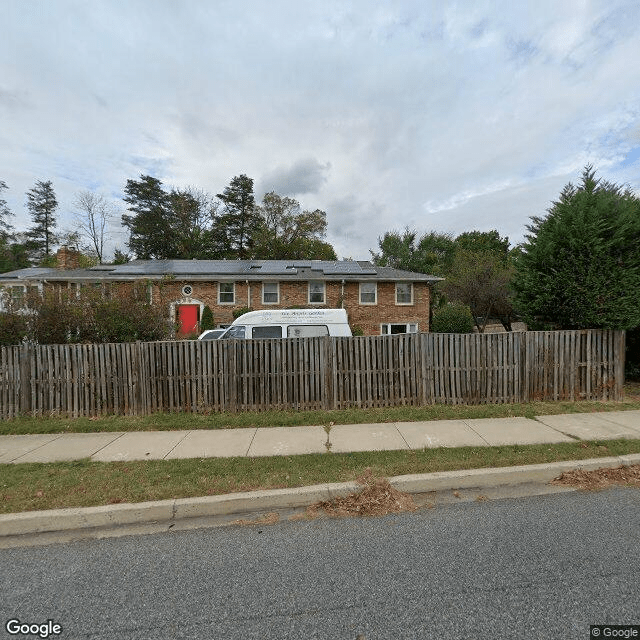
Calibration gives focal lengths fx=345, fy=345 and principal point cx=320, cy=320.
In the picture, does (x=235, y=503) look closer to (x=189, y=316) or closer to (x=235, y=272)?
(x=189, y=316)

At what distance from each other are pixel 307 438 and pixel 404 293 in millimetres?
15050

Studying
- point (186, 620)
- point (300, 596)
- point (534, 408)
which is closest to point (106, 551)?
point (186, 620)

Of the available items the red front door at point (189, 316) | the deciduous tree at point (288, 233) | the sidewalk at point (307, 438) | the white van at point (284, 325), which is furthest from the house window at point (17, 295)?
the deciduous tree at point (288, 233)

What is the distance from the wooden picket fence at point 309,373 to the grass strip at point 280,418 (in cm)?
24

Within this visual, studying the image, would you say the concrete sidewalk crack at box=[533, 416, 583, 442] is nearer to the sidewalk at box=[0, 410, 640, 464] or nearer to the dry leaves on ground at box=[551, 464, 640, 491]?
the sidewalk at box=[0, 410, 640, 464]

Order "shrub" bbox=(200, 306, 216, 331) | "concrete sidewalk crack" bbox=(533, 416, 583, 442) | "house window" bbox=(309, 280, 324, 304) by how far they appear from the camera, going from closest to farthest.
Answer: "concrete sidewalk crack" bbox=(533, 416, 583, 442) → "shrub" bbox=(200, 306, 216, 331) → "house window" bbox=(309, 280, 324, 304)

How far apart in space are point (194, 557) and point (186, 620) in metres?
0.65

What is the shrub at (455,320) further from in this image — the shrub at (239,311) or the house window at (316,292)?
the shrub at (239,311)

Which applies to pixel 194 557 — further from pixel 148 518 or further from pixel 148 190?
pixel 148 190

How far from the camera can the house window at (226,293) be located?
19.0 metres

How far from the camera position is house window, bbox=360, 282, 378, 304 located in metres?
19.1

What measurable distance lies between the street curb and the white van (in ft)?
17.8

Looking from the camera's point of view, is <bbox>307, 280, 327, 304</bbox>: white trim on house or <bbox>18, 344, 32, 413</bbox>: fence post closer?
<bbox>18, 344, 32, 413</bbox>: fence post

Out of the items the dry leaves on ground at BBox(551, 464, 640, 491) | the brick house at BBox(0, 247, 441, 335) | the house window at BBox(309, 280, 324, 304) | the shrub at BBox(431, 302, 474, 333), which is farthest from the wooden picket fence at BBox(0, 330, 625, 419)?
the house window at BBox(309, 280, 324, 304)
